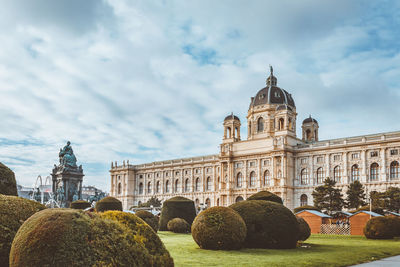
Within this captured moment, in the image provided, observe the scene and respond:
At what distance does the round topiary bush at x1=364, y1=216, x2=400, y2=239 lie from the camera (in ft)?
85.8

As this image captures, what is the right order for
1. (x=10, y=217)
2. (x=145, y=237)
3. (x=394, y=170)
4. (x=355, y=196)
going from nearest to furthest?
(x=145, y=237), (x=10, y=217), (x=355, y=196), (x=394, y=170)

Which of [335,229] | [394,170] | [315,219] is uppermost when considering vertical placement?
[394,170]

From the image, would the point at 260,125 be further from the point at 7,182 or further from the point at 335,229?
the point at 7,182

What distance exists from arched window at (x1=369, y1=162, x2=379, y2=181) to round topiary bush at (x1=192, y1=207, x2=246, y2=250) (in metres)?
45.1

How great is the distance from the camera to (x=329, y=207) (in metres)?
50.5

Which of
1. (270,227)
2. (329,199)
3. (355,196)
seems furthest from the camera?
(329,199)

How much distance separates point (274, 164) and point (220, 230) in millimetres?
49073

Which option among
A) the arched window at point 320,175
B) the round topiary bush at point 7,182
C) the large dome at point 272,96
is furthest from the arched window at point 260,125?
the round topiary bush at point 7,182

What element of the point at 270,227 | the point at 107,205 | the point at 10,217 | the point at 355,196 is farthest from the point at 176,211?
the point at 355,196

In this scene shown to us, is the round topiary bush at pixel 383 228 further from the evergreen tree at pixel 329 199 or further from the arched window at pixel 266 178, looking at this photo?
the arched window at pixel 266 178

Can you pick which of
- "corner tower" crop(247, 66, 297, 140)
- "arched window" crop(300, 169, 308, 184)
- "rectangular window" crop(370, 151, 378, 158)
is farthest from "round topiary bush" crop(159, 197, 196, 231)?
"corner tower" crop(247, 66, 297, 140)

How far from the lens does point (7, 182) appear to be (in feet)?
33.8

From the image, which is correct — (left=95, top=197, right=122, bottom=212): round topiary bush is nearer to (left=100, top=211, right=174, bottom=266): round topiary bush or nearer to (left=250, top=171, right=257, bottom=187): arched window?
(left=100, top=211, right=174, bottom=266): round topiary bush

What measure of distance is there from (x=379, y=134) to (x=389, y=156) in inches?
151
